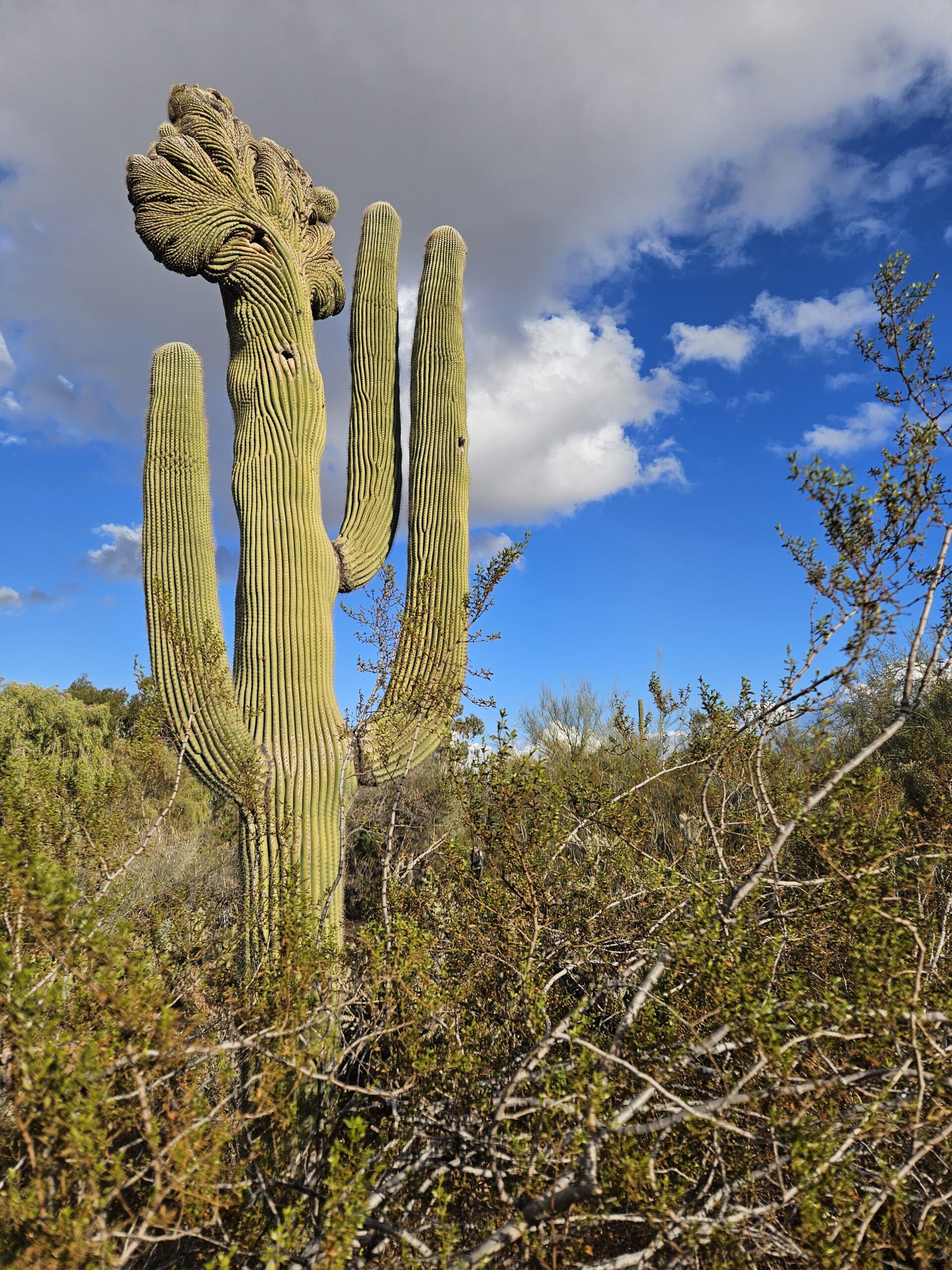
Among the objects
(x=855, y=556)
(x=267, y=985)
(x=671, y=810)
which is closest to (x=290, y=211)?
(x=855, y=556)

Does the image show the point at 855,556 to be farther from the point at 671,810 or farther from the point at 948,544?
the point at 671,810

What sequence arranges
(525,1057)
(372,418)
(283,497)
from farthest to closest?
1. (372,418)
2. (283,497)
3. (525,1057)

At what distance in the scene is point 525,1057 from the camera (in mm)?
1587

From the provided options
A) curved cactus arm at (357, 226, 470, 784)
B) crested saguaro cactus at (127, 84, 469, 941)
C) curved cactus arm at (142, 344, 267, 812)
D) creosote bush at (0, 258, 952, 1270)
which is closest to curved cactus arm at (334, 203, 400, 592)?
crested saguaro cactus at (127, 84, 469, 941)

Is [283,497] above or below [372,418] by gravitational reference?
below

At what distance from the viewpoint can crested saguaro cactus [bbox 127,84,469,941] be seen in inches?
169

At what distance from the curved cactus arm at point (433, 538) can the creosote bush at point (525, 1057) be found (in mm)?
1693

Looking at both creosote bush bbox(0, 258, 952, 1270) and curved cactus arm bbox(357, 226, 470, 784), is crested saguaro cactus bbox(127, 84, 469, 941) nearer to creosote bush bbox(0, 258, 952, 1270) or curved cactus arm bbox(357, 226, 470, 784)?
curved cactus arm bbox(357, 226, 470, 784)

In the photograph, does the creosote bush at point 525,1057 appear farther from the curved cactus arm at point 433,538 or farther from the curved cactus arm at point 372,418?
the curved cactus arm at point 372,418

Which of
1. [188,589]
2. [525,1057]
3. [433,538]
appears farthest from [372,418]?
[525,1057]

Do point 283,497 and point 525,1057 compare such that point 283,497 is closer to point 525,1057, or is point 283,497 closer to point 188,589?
point 188,589

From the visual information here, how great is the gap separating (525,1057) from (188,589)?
4003 millimetres

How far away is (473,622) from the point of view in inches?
180

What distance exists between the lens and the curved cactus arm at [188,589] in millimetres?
4176
